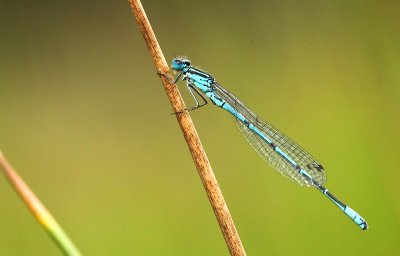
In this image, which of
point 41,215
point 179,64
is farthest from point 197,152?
point 179,64

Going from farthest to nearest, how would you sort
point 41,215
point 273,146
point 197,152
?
point 273,146, point 197,152, point 41,215

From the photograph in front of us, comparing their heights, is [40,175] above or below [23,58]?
below

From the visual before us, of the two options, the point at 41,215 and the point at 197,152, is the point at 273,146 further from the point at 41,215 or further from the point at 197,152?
the point at 41,215

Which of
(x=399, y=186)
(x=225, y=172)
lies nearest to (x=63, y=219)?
(x=225, y=172)

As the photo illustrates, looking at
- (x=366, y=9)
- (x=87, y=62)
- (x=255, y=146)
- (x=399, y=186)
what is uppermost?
(x=87, y=62)

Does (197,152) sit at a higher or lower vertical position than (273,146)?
lower

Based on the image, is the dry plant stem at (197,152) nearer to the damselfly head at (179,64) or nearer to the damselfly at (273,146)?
the damselfly head at (179,64)

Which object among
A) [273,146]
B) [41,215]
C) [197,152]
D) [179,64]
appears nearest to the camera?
[41,215]

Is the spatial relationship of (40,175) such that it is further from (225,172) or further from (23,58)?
(225,172)
